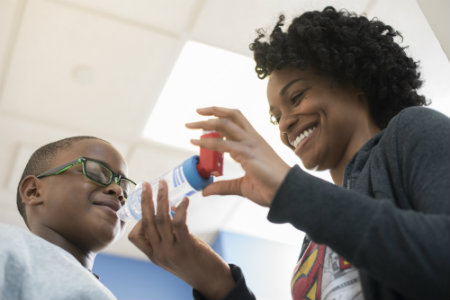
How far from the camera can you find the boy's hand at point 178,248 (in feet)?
3.22

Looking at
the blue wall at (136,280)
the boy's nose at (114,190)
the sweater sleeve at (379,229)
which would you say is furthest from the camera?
the blue wall at (136,280)

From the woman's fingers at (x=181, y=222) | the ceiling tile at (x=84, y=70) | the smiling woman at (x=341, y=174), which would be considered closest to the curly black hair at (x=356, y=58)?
the smiling woman at (x=341, y=174)

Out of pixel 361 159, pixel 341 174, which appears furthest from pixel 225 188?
pixel 341 174

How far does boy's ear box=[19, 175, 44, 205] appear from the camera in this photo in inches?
58.1

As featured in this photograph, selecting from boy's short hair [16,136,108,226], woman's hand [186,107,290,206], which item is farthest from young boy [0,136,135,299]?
woman's hand [186,107,290,206]

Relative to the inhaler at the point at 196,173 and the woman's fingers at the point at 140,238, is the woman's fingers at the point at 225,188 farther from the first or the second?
the woman's fingers at the point at 140,238

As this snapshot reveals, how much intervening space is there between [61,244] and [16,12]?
4.31ft

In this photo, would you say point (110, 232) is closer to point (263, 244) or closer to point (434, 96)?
point (434, 96)

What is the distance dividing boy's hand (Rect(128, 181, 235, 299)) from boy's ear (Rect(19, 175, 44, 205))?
0.55 metres

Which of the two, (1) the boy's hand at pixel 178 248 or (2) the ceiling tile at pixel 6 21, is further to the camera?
(2) the ceiling tile at pixel 6 21

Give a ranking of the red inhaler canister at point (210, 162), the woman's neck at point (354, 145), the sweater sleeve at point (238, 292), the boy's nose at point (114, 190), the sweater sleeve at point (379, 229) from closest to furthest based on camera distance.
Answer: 1. the sweater sleeve at point (379, 229)
2. the red inhaler canister at point (210, 162)
3. the sweater sleeve at point (238, 292)
4. the woman's neck at point (354, 145)
5. the boy's nose at point (114, 190)

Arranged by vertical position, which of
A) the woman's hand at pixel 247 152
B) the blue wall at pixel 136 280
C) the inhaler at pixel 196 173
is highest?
the woman's hand at pixel 247 152

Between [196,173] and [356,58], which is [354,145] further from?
[196,173]

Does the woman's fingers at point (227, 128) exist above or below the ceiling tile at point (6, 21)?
above
